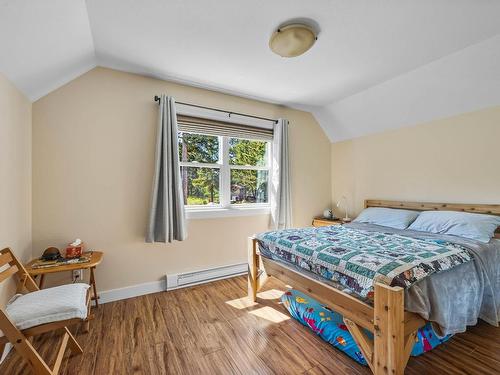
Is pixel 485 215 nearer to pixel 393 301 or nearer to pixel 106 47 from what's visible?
pixel 393 301

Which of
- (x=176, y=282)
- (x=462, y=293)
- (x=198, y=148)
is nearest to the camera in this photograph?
(x=462, y=293)

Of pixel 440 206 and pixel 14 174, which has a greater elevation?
pixel 14 174

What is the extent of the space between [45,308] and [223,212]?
1.97 metres

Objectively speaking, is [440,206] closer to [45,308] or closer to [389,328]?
[389,328]

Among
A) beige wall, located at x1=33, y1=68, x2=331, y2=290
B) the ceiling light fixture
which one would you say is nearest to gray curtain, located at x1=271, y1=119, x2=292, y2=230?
beige wall, located at x1=33, y1=68, x2=331, y2=290

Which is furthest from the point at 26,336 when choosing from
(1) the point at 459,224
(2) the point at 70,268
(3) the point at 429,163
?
(3) the point at 429,163

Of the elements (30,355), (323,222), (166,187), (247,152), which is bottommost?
(30,355)

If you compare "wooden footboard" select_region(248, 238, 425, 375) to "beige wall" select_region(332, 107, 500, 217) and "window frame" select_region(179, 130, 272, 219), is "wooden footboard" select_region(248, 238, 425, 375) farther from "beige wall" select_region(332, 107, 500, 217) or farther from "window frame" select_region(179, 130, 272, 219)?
"beige wall" select_region(332, 107, 500, 217)

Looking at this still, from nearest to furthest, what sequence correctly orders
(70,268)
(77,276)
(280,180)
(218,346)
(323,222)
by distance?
(218,346)
(70,268)
(77,276)
(280,180)
(323,222)

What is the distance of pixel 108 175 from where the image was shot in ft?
8.11

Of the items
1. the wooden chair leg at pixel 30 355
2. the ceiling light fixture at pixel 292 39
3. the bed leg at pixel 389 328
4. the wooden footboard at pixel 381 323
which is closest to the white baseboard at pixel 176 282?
the wooden chair leg at pixel 30 355

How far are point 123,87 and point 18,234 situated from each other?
166cm

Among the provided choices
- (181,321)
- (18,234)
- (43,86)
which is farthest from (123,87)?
(181,321)

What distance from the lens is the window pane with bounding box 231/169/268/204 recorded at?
3318 millimetres
